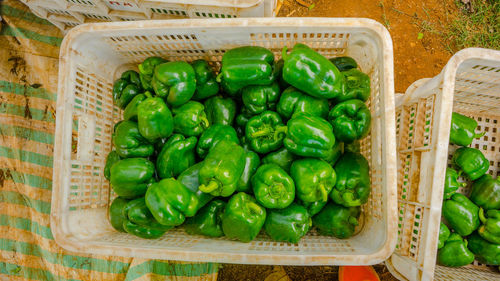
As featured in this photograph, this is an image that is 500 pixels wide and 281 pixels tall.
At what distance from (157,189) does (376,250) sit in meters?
1.52

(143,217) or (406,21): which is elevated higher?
(406,21)

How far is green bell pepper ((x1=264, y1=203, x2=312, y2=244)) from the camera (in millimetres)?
2258

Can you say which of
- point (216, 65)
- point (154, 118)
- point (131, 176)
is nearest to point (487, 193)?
point (216, 65)

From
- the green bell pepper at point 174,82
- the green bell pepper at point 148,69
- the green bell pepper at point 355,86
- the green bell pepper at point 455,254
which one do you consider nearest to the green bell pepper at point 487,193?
the green bell pepper at point 455,254

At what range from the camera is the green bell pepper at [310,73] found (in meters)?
2.29

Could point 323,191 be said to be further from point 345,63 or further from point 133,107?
point 133,107

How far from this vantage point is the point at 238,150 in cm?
233

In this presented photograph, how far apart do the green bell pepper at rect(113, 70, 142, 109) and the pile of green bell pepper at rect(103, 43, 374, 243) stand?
0.03m

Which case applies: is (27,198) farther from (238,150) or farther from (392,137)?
(392,137)

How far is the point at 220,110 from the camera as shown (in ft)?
8.82

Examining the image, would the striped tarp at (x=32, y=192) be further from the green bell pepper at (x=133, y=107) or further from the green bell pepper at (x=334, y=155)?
the green bell pepper at (x=334, y=155)

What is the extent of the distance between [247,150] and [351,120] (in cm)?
85

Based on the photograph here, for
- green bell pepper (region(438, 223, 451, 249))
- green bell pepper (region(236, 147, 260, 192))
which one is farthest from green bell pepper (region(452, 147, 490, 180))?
green bell pepper (region(236, 147, 260, 192))

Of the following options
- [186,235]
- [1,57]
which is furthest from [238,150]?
[1,57]
